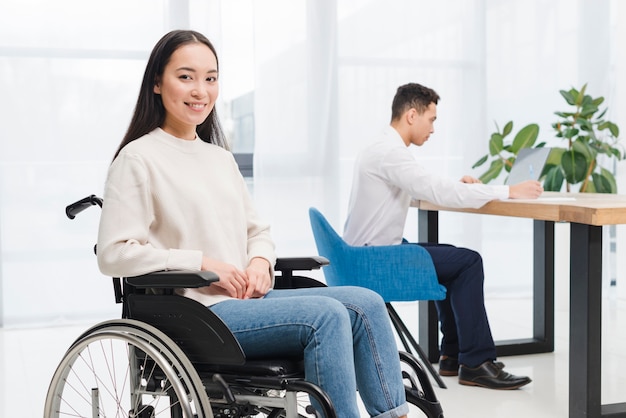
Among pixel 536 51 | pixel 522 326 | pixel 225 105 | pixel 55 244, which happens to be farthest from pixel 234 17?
pixel 522 326

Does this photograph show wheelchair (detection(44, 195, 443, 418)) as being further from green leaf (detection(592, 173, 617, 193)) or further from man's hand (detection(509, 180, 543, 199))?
green leaf (detection(592, 173, 617, 193))

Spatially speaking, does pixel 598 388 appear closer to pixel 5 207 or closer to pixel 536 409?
pixel 536 409

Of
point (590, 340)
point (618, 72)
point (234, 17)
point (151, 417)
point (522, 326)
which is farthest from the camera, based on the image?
point (618, 72)

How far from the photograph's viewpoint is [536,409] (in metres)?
2.62

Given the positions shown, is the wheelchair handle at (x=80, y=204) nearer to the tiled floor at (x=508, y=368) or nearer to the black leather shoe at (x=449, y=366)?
the tiled floor at (x=508, y=368)

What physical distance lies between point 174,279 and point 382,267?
1.21 metres

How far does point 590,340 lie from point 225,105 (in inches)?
103

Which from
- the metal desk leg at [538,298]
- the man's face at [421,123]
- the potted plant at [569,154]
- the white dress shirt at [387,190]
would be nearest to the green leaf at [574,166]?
the potted plant at [569,154]

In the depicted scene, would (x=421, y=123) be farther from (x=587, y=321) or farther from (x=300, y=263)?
(x=300, y=263)

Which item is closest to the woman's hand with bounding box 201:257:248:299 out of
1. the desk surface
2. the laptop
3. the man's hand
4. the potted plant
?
the desk surface

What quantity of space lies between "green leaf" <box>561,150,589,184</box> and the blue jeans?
2.68 meters

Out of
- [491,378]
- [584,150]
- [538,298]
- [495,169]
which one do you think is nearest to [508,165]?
[495,169]

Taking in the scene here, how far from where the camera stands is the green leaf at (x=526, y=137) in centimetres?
420

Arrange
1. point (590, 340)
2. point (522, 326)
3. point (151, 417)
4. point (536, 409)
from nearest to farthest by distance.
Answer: point (151, 417)
point (590, 340)
point (536, 409)
point (522, 326)
